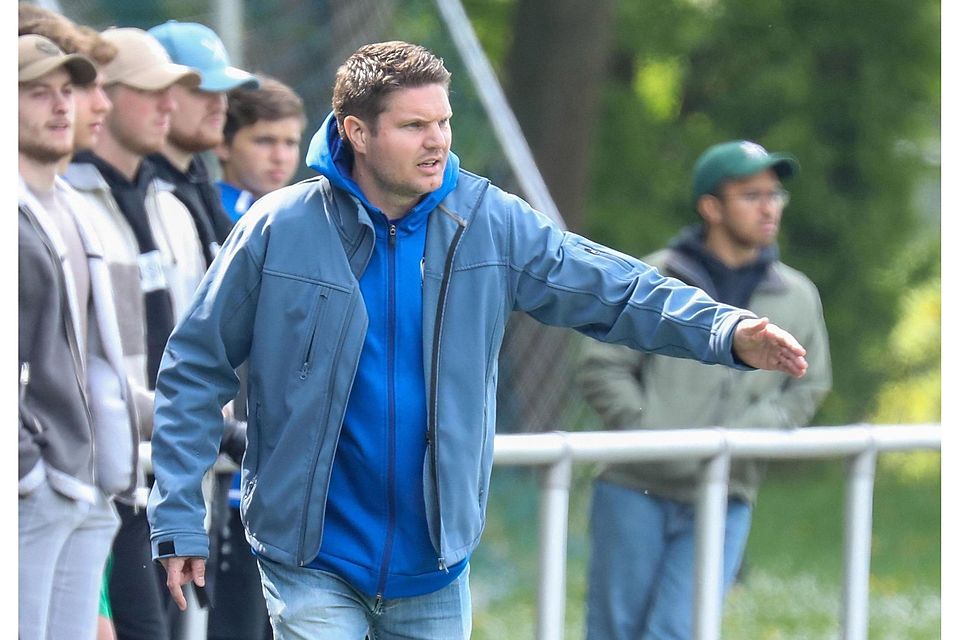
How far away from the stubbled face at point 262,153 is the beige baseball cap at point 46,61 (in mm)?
1066

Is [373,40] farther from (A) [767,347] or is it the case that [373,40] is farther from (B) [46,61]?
(A) [767,347]

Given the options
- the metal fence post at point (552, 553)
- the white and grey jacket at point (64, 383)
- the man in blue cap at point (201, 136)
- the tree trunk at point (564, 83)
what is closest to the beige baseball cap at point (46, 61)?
the white and grey jacket at point (64, 383)

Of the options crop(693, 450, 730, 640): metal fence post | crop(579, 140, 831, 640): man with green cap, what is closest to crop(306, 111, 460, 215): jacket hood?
crop(693, 450, 730, 640): metal fence post

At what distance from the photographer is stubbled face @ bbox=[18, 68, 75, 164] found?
14.0ft

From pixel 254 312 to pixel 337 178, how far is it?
0.34 m

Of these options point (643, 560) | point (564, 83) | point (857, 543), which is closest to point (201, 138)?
point (643, 560)

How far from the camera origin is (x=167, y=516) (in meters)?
3.66

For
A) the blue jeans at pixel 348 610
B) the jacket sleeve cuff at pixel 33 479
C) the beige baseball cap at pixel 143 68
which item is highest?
the beige baseball cap at pixel 143 68

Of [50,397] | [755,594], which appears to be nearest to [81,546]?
[50,397]

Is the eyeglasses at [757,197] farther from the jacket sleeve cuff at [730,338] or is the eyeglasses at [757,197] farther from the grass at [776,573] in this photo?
the jacket sleeve cuff at [730,338]

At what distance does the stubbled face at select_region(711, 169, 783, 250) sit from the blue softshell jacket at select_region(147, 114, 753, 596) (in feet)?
7.31

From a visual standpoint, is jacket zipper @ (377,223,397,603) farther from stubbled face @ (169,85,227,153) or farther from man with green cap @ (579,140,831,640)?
man with green cap @ (579,140,831,640)

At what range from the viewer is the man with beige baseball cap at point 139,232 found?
452 centimetres
